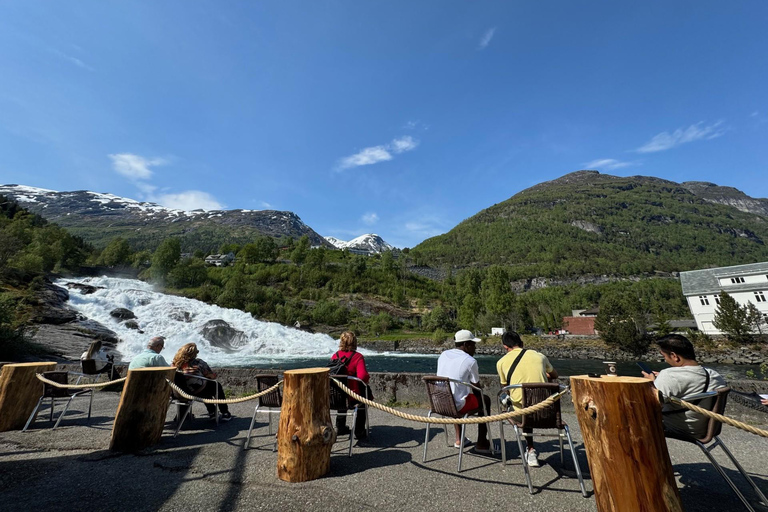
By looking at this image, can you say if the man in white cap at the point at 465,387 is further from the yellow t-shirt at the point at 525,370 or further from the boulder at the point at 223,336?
the boulder at the point at 223,336

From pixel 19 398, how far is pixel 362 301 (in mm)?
68609

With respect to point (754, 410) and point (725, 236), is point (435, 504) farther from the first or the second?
point (725, 236)

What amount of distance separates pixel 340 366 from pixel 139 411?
2.58 meters

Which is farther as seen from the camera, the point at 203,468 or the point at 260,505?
the point at 203,468

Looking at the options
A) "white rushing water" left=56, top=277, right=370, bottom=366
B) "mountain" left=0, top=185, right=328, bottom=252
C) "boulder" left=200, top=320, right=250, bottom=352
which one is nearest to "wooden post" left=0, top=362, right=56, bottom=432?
"white rushing water" left=56, top=277, right=370, bottom=366

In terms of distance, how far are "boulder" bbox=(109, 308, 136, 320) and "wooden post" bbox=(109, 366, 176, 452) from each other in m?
33.2

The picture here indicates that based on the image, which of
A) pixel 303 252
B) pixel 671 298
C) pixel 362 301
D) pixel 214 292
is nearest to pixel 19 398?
pixel 214 292

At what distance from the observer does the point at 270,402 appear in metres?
4.38

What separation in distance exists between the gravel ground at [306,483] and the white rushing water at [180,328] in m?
23.0

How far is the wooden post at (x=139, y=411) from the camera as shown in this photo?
3.80 meters

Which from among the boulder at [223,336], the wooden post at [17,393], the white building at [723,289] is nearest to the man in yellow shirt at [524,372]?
the wooden post at [17,393]

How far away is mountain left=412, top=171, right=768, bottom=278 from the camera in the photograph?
399 ft

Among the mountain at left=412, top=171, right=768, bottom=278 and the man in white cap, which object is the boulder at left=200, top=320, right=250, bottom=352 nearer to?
the man in white cap

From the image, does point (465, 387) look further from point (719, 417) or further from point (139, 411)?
point (139, 411)
